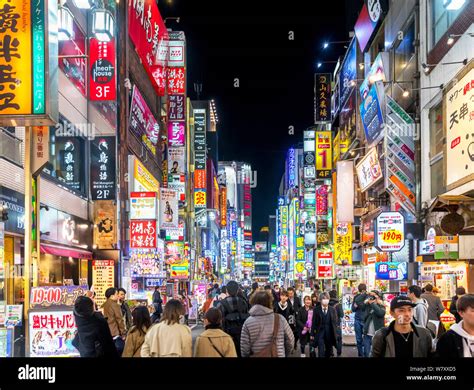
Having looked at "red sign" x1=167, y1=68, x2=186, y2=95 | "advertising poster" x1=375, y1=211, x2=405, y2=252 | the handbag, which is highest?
"red sign" x1=167, y1=68, x2=186, y2=95

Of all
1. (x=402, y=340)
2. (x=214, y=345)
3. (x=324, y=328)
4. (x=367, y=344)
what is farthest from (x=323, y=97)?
(x=402, y=340)

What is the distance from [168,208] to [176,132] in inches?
571

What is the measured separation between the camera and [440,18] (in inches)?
888

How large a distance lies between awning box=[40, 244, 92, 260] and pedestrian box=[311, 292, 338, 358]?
9628 millimetres

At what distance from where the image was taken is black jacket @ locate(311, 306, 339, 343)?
16.3 metres


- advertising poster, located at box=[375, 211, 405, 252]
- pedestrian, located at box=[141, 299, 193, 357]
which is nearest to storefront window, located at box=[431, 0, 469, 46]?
advertising poster, located at box=[375, 211, 405, 252]

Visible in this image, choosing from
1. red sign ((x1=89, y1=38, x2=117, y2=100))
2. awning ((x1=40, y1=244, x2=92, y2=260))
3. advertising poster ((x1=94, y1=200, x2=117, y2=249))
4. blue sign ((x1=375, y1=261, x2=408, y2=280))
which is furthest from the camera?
advertising poster ((x1=94, y1=200, x2=117, y2=249))

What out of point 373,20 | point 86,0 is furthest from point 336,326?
point 373,20

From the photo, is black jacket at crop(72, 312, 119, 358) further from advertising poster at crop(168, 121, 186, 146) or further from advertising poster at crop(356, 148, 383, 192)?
advertising poster at crop(168, 121, 186, 146)

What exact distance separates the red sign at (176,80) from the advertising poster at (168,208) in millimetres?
15581

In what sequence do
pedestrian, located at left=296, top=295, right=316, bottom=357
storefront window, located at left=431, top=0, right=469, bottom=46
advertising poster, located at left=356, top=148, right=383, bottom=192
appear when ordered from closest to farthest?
pedestrian, located at left=296, top=295, right=316, bottom=357 → storefront window, located at left=431, top=0, right=469, bottom=46 → advertising poster, located at left=356, top=148, right=383, bottom=192

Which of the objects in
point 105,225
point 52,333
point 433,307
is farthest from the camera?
point 105,225

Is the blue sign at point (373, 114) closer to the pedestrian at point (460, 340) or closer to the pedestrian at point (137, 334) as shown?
the pedestrian at point (137, 334)

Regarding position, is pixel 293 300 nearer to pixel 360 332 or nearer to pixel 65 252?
pixel 360 332
